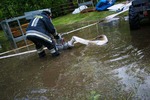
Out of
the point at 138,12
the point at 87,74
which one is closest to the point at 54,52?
the point at 87,74

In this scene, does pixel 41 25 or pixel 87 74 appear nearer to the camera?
pixel 87 74

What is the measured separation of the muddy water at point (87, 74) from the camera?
170 inches

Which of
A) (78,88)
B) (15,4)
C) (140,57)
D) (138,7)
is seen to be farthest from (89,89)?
(15,4)

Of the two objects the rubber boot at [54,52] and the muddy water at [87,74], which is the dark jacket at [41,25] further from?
the muddy water at [87,74]

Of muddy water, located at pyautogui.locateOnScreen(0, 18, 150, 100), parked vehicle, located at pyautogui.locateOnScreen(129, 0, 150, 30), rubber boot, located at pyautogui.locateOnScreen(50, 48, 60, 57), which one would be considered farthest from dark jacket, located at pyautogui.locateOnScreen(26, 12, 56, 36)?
parked vehicle, located at pyautogui.locateOnScreen(129, 0, 150, 30)

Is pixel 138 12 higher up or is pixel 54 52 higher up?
pixel 138 12

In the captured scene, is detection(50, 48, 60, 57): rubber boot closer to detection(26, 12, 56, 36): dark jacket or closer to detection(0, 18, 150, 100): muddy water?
detection(0, 18, 150, 100): muddy water

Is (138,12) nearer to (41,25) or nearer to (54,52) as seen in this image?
(54,52)

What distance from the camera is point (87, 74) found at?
5328 millimetres

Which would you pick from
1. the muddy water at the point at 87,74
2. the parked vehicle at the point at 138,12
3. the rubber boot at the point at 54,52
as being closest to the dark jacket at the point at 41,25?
the rubber boot at the point at 54,52

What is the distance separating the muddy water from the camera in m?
4.31

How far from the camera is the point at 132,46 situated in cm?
661

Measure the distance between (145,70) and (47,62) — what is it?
130 inches

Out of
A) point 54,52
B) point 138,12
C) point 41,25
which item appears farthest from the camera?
point 138,12
